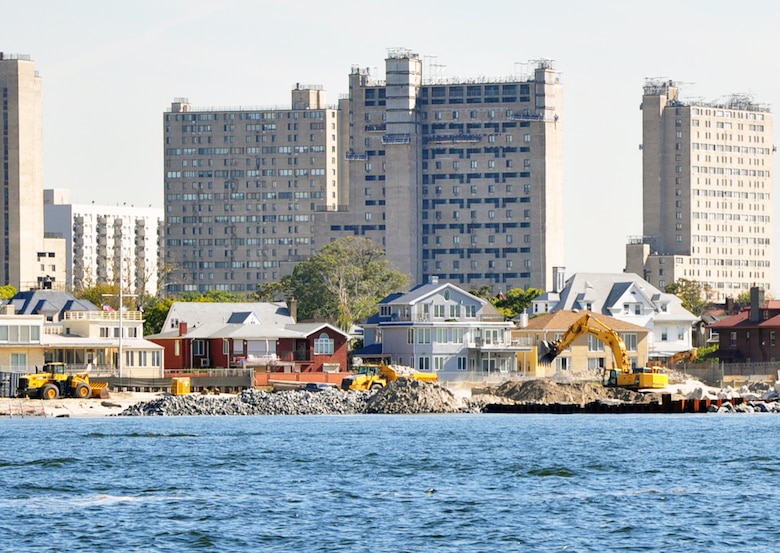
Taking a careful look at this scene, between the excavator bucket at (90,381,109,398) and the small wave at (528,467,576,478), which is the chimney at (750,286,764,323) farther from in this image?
the small wave at (528,467,576,478)

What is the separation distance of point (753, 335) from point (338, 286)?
194 feet

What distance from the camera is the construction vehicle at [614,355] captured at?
367 feet

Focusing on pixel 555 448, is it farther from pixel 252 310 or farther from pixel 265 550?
pixel 252 310

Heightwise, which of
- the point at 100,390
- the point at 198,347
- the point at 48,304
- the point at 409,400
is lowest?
the point at 409,400

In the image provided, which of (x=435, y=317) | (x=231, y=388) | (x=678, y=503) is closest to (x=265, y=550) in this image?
(x=678, y=503)

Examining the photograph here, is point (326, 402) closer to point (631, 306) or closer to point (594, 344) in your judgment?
point (594, 344)

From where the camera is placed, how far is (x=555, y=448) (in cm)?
7469

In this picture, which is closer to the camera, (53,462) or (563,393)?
(53,462)

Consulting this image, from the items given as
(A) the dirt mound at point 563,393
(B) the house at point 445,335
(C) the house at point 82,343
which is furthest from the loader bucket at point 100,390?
(B) the house at point 445,335

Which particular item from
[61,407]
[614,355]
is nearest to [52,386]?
[61,407]

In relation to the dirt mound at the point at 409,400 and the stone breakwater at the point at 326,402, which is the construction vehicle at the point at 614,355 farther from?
the dirt mound at the point at 409,400

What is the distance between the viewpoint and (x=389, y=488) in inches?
2265

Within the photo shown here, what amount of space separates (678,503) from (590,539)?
835 cm

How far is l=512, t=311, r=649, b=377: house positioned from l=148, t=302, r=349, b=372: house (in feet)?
48.8
